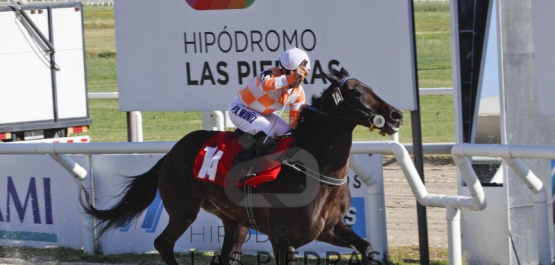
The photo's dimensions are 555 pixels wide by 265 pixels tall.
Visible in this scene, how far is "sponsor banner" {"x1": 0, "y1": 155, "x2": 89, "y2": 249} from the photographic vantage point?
764cm

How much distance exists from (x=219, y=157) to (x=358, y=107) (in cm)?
100

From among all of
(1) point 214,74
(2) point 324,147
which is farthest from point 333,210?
(1) point 214,74

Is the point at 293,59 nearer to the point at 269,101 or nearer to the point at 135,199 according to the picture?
the point at 269,101

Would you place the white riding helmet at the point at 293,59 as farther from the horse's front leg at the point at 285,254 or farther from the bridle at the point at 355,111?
the horse's front leg at the point at 285,254

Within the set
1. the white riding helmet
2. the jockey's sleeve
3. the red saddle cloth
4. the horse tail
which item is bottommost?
the horse tail

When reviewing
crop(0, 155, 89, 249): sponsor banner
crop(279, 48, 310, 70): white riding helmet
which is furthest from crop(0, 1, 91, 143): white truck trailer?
crop(279, 48, 310, 70): white riding helmet

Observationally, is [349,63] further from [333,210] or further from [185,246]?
[185,246]

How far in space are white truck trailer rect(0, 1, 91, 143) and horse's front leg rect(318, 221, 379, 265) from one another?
5774 millimetres

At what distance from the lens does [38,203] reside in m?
7.79

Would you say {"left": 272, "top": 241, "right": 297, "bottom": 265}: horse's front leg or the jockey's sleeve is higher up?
the jockey's sleeve

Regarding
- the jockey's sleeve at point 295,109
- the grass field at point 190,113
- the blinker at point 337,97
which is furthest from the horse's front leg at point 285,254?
the grass field at point 190,113

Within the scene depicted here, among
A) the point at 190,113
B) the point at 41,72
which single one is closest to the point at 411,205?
the point at 41,72

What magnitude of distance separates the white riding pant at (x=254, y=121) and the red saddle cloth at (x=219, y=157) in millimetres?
119

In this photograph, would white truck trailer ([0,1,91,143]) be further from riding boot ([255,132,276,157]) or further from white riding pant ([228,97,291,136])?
riding boot ([255,132,276,157])
